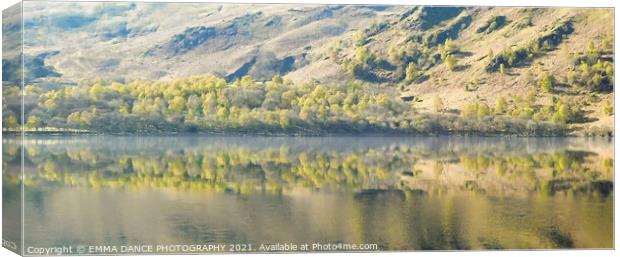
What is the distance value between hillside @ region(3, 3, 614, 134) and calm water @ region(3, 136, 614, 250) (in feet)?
2.26

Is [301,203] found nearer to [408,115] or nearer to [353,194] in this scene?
[353,194]

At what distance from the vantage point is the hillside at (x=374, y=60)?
90.1ft

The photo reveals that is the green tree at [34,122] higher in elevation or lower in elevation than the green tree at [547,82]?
lower

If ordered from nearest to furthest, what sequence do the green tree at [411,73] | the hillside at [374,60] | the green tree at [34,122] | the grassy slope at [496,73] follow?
the green tree at [34,122], the hillside at [374,60], the grassy slope at [496,73], the green tree at [411,73]

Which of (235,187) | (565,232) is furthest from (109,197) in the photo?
(565,232)

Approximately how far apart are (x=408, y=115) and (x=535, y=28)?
10.4 feet

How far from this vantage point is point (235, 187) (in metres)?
26.8

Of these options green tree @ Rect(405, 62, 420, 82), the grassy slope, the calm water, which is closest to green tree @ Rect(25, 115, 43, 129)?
the calm water

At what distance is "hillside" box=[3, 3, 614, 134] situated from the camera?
27.5 meters

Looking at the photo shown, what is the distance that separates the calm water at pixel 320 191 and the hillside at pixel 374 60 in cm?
69

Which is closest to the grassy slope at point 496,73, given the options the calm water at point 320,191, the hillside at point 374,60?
the hillside at point 374,60

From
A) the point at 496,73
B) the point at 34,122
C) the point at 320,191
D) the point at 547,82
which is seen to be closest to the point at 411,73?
the point at 496,73

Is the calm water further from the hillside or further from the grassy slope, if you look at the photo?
the grassy slope

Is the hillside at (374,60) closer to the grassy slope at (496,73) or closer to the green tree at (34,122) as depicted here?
the grassy slope at (496,73)
